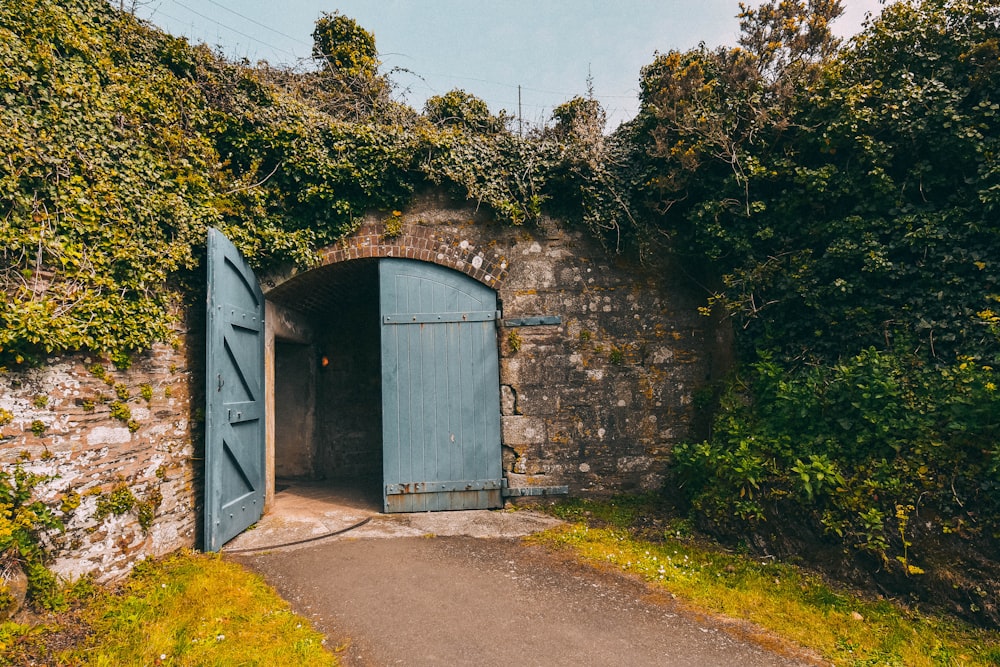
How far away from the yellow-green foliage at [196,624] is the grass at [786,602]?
2346mm

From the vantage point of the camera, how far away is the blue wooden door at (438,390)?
Result: 5.81 metres

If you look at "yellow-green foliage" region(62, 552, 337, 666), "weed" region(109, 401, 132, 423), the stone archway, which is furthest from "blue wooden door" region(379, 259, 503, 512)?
"weed" region(109, 401, 132, 423)

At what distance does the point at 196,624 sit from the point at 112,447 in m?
1.51

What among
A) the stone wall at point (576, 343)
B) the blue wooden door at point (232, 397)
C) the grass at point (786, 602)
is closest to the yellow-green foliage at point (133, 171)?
the blue wooden door at point (232, 397)

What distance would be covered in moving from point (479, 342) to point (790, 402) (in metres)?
3.13

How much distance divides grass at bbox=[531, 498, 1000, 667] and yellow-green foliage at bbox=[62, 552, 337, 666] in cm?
235

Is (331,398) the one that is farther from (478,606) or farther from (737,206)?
(737,206)

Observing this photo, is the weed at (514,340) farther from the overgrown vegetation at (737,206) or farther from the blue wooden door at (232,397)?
the blue wooden door at (232,397)

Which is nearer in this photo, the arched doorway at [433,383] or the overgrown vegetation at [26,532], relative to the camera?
the overgrown vegetation at [26,532]

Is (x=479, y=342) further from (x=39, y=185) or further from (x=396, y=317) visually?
(x=39, y=185)

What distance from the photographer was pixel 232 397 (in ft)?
16.7

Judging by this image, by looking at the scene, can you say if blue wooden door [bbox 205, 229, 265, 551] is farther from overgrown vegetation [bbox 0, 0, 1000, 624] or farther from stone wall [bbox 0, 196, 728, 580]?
stone wall [bbox 0, 196, 728, 580]

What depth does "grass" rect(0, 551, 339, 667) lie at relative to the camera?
297 centimetres

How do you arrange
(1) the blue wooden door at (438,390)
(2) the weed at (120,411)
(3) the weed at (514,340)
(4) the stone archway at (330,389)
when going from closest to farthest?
(2) the weed at (120,411), (1) the blue wooden door at (438,390), (3) the weed at (514,340), (4) the stone archway at (330,389)
